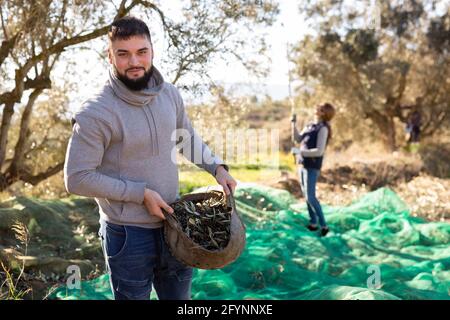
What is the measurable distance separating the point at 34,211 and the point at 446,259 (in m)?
3.93

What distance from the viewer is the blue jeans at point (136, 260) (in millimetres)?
2209

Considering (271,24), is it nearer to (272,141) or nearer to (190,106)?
(190,106)

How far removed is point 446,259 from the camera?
5125 millimetres

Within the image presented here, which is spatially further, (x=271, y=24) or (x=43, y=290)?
(x=271, y=24)

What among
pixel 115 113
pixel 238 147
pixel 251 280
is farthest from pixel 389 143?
pixel 115 113

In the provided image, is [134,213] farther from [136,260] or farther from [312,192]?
[312,192]

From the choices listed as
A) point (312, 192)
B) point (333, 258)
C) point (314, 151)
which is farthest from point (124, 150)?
point (312, 192)

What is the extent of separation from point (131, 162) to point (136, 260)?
0.39m

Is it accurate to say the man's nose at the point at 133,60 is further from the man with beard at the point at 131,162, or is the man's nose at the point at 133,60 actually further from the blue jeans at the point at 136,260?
→ the blue jeans at the point at 136,260

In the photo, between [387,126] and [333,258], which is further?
[387,126]

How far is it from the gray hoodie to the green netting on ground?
1783 millimetres

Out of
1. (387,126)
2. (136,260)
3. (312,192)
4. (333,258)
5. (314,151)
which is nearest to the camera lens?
(136,260)

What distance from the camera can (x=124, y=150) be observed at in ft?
7.03

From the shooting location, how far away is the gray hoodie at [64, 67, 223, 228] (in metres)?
2.07
